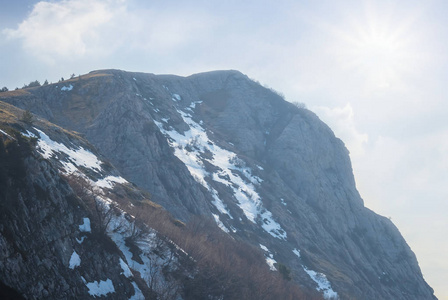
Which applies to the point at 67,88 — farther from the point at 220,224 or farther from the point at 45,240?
the point at 45,240

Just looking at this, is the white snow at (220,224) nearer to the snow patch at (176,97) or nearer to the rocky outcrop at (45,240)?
the rocky outcrop at (45,240)

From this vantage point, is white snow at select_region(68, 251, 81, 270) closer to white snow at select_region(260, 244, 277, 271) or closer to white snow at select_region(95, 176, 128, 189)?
white snow at select_region(95, 176, 128, 189)

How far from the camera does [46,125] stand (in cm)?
→ 6888

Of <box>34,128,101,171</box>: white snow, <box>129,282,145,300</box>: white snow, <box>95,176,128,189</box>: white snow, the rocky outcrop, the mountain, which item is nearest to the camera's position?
the rocky outcrop

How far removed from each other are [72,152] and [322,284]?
213ft

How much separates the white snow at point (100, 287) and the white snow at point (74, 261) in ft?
6.25

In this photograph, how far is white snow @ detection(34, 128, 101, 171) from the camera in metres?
56.9

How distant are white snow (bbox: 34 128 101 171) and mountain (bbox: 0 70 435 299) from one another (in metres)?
1.15

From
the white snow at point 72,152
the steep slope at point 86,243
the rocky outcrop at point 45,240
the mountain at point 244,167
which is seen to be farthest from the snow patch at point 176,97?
the rocky outcrop at point 45,240

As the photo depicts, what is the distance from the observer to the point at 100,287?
3631 centimetres

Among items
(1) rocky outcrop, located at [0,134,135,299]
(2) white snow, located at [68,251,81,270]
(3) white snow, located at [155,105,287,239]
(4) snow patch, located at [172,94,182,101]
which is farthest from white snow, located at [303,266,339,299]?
(4) snow patch, located at [172,94,182,101]

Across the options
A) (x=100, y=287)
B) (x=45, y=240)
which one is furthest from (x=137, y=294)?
(x=45, y=240)

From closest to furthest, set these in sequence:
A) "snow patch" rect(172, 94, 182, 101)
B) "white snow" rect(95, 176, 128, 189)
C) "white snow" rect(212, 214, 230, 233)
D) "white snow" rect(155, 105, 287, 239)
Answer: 1. "white snow" rect(95, 176, 128, 189)
2. "white snow" rect(212, 214, 230, 233)
3. "white snow" rect(155, 105, 287, 239)
4. "snow patch" rect(172, 94, 182, 101)

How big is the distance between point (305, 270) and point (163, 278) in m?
63.2
